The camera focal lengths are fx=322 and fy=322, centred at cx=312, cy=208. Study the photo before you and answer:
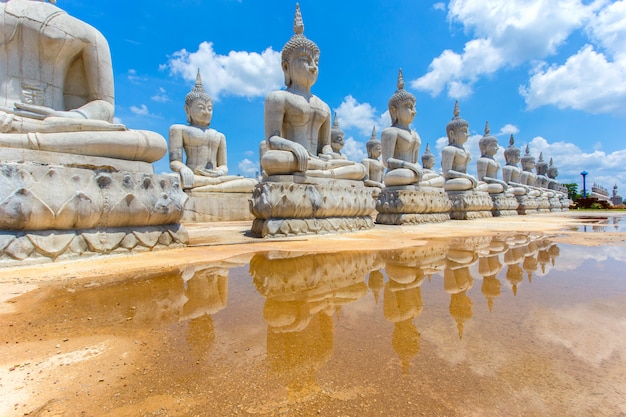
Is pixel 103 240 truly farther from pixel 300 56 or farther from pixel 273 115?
pixel 300 56

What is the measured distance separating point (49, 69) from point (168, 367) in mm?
4805

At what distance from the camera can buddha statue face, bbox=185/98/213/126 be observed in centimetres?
1009

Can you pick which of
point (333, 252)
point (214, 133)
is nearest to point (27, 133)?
point (333, 252)

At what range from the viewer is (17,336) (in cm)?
152

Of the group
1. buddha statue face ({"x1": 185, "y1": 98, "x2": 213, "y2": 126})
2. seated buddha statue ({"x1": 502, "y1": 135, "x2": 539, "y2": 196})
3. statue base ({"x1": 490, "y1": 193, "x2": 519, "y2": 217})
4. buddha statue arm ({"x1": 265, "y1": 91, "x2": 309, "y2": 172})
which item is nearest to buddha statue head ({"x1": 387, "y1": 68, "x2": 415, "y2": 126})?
buddha statue arm ({"x1": 265, "y1": 91, "x2": 309, "y2": 172})

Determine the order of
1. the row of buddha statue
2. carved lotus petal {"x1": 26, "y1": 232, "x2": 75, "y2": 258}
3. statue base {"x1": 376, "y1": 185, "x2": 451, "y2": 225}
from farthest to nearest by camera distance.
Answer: statue base {"x1": 376, "y1": 185, "x2": 451, "y2": 225}, the row of buddha statue, carved lotus petal {"x1": 26, "y1": 232, "x2": 75, "y2": 258}

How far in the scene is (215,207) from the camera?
29.0ft

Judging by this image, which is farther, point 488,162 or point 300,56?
point 488,162

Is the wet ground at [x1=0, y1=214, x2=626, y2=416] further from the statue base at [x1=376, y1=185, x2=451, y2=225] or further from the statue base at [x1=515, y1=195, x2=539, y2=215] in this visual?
the statue base at [x1=515, y1=195, x2=539, y2=215]

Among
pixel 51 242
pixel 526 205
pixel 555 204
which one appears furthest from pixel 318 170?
pixel 555 204

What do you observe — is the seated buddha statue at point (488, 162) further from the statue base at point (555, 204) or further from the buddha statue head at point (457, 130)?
the statue base at point (555, 204)

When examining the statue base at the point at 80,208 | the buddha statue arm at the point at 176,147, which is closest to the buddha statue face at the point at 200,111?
the buddha statue arm at the point at 176,147

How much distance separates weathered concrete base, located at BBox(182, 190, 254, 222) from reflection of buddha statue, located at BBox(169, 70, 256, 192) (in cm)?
25

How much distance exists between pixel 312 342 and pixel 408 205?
24.0ft
